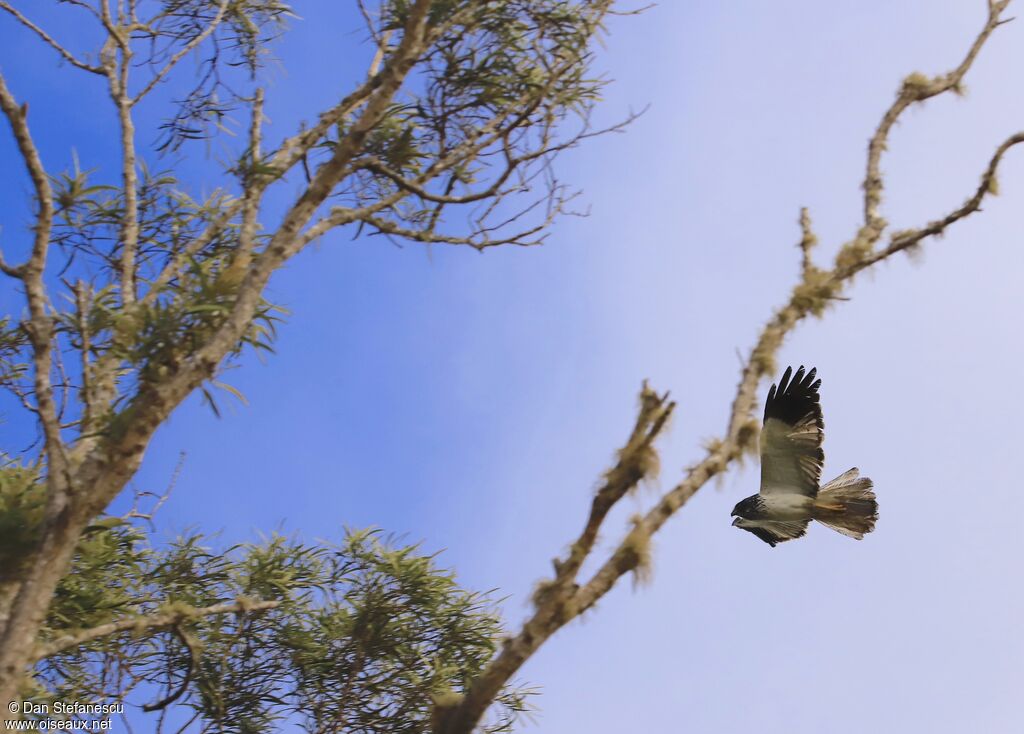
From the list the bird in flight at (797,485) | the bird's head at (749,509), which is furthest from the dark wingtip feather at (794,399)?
the bird's head at (749,509)

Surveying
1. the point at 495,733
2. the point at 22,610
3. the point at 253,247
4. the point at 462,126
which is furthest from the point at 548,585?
the point at 495,733

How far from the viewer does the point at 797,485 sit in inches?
220

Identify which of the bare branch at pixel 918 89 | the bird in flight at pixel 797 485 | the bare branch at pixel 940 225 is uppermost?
the bare branch at pixel 918 89

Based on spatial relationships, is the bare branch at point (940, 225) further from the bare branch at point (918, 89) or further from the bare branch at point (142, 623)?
the bare branch at point (142, 623)

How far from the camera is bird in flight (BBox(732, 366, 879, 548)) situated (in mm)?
5531

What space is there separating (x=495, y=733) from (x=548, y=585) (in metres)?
4.06

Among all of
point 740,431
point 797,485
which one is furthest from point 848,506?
point 740,431

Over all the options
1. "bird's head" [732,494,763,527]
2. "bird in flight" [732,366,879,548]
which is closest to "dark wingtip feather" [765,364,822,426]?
"bird in flight" [732,366,879,548]

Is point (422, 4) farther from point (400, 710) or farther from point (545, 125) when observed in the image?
point (400, 710)

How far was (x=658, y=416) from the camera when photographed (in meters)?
4.32

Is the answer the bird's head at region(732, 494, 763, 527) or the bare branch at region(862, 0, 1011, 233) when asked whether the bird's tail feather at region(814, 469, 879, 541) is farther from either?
the bare branch at region(862, 0, 1011, 233)

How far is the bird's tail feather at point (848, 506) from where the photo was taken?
565 cm

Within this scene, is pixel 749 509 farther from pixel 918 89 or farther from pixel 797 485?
pixel 918 89

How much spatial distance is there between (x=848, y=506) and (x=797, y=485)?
345 mm
